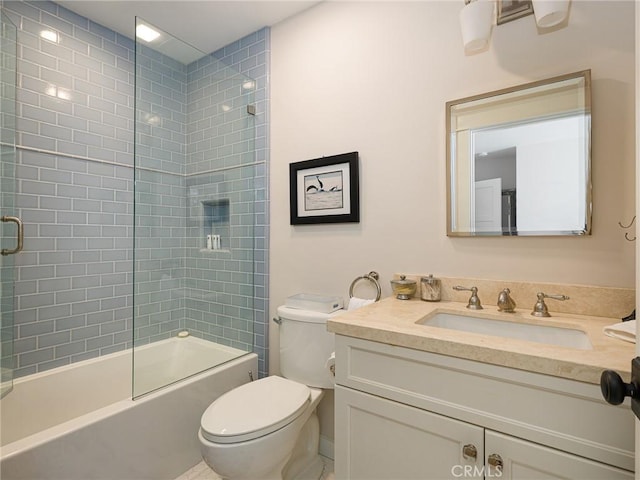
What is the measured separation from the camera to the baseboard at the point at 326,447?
1718 millimetres

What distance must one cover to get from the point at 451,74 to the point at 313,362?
58.9 inches

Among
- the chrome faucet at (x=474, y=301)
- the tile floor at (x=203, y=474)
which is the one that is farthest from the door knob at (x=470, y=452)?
the tile floor at (x=203, y=474)

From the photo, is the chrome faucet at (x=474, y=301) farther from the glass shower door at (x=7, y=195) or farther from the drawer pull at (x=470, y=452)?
the glass shower door at (x=7, y=195)

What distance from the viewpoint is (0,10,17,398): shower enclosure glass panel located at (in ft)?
4.98

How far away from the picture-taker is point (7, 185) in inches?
61.8

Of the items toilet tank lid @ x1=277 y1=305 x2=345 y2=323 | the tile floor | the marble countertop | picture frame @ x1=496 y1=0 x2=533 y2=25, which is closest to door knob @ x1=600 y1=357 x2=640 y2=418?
the marble countertop

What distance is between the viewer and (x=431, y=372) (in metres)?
0.92

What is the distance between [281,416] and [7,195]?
1711 millimetres

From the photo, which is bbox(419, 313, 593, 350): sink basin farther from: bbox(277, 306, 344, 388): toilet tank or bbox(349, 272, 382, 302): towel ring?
bbox(277, 306, 344, 388): toilet tank

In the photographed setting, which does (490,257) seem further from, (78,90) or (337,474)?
(78,90)

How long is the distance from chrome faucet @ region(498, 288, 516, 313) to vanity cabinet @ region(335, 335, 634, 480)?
44 centimetres

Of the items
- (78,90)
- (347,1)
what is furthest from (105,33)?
(347,1)

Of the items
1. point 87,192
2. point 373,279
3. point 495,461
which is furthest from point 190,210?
point 495,461

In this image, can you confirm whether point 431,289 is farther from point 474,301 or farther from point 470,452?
point 470,452
